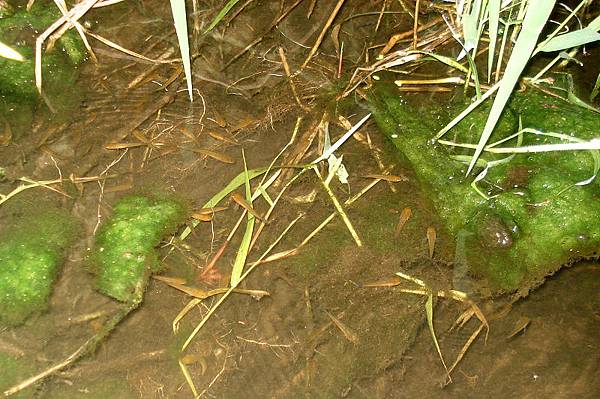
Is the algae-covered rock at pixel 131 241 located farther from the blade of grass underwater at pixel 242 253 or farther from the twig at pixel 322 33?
the twig at pixel 322 33

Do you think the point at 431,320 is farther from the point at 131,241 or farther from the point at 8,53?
the point at 8,53

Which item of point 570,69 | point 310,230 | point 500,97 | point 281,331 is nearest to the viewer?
point 500,97

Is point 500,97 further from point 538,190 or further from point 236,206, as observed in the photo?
point 236,206

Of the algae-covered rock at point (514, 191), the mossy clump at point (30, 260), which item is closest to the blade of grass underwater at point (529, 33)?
the algae-covered rock at point (514, 191)

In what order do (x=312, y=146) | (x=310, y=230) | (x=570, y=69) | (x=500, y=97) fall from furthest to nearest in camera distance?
1. (x=570, y=69)
2. (x=312, y=146)
3. (x=310, y=230)
4. (x=500, y=97)

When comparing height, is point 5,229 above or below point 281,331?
above

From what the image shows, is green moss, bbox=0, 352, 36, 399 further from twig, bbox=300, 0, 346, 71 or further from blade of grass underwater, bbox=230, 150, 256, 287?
twig, bbox=300, 0, 346, 71

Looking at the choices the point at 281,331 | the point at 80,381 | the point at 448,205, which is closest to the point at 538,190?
the point at 448,205
